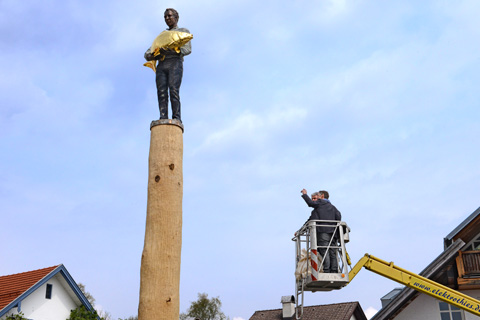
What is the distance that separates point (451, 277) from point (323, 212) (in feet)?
32.2

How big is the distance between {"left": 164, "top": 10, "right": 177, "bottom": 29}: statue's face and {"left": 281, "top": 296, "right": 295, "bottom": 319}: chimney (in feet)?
83.1

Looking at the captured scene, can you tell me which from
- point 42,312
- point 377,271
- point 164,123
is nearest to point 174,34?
point 164,123

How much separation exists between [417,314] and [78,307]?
41.7ft

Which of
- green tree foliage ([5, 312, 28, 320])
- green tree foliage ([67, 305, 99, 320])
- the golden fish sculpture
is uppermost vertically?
the golden fish sculpture

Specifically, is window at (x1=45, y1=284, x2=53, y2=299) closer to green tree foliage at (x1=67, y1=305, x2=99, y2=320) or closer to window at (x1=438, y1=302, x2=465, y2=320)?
green tree foliage at (x1=67, y1=305, x2=99, y2=320)

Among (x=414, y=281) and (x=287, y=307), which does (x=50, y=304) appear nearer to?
(x=287, y=307)

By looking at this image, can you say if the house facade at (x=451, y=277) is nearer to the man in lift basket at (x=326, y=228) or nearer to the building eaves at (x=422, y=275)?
the building eaves at (x=422, y=275)

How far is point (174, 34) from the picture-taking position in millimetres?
7500

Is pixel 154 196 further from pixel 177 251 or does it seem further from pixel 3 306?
pixel 3 306

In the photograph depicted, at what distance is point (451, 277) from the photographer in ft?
63.1

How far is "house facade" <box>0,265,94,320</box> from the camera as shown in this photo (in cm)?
2059

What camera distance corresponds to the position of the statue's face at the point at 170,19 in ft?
25.5

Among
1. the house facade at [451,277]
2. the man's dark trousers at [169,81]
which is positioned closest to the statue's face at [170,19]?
the man's dark trousers at [169,81]

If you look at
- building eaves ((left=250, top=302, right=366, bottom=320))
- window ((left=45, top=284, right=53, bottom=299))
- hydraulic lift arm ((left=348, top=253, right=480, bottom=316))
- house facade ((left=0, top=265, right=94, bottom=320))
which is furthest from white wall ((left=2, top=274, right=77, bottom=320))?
hydraulic lift arm ((left=348, top=253, right=480, bottom=316))
